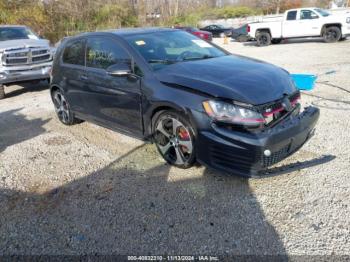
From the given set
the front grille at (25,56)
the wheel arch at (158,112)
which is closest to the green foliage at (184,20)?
the front grille at (25,56)

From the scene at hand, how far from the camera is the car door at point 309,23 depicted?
16766 millimetres

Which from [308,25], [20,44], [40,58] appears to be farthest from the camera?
[308,25]

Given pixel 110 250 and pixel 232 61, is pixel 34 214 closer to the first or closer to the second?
pixel 110 250

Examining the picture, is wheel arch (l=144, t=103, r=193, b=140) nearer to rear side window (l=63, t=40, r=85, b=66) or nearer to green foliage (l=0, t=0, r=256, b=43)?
rear side window (l=63, t=40, r=85, b=66)

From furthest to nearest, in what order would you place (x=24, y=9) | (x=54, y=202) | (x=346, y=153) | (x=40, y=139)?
(x=24, y=9) → (x=40, y=139) → (x=346, y=153) → (x=54, y=202)

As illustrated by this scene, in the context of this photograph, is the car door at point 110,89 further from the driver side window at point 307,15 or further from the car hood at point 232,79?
the driver side window at point 307,15

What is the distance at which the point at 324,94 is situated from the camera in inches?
271

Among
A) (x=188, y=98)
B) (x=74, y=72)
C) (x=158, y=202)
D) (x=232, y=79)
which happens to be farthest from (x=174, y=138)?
(x=74, y=72)

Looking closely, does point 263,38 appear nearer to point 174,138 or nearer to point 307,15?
point 307,15

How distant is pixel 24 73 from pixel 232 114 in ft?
23.7

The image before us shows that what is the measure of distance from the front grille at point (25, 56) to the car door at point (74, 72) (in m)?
3.83

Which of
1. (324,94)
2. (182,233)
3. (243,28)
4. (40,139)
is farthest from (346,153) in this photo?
(243,28)

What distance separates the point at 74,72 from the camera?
513 centimetres

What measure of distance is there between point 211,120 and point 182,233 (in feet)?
3.80
